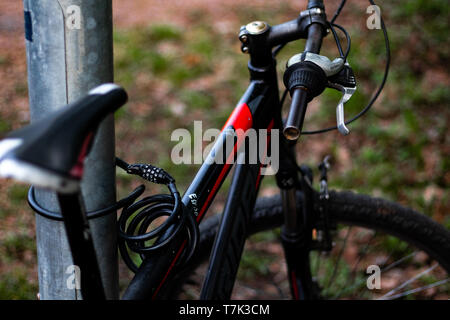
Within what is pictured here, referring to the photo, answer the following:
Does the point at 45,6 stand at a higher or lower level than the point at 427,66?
lower

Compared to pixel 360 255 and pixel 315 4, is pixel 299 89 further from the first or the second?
pixel 360 255

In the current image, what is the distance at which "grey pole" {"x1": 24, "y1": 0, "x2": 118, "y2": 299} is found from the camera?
116cm

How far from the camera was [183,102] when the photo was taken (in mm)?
4027

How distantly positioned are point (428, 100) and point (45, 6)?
3.37 meters

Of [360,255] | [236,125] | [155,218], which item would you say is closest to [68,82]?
[155,218]

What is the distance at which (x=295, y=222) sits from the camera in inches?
73.2

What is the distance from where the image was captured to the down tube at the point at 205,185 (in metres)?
1.17

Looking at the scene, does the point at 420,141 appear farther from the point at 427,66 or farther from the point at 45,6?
the point at 45,6

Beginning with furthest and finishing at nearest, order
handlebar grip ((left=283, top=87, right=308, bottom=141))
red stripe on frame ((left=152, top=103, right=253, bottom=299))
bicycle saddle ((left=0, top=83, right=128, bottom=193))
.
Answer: red stripe on frame ((left=152, top=103, right=253, bottom=299)) → handlebar grip ((left=283, top=87, right=308, bottom=141)) → bicycle saddle ((left=0, top=83, right=128, bottom=193))

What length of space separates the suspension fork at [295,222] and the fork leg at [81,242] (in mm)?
923

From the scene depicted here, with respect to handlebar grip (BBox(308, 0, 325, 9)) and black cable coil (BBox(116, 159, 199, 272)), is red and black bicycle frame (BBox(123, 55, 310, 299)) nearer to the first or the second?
black cable coil (BBox(116, 159, 199, 272))

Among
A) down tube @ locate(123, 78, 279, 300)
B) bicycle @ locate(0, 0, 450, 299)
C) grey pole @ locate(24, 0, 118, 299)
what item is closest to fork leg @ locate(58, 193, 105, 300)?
bicycle @ locate(0, 0, 450, 299)

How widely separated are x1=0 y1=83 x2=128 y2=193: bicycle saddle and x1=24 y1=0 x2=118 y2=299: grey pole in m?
0.34

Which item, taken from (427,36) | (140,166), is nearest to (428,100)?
(427,36)
